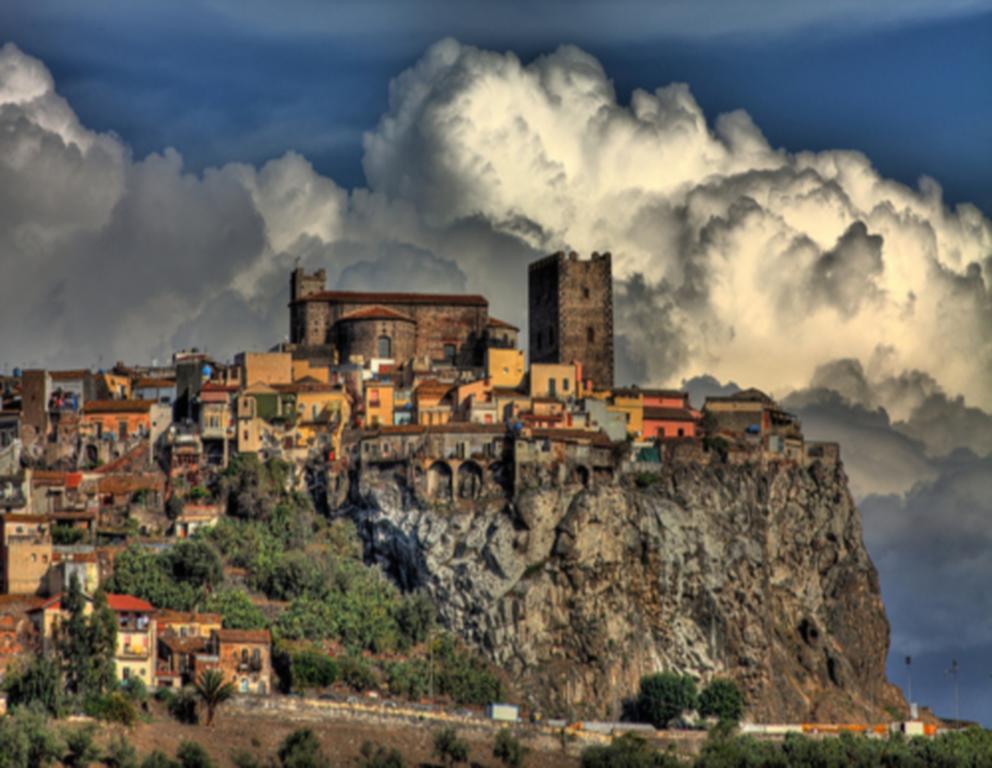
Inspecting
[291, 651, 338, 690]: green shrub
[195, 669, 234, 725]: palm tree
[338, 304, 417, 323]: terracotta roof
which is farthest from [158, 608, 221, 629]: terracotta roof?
[338, 304, 417, 323]: terracotta roof

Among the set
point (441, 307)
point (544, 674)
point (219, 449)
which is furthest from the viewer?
point (441, 307)

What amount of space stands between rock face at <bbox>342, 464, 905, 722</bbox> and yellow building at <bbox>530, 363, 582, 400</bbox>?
30.5 feet

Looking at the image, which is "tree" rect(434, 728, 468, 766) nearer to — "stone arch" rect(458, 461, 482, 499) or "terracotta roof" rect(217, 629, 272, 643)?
"terracotta roof" rect(217, 629, 272, 643)

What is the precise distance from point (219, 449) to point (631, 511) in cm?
1973

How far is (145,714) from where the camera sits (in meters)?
104

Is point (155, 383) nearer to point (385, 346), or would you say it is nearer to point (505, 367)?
point (385, 346)

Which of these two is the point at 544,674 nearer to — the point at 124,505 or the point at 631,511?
the point at 631,511

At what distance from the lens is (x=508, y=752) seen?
109 metres

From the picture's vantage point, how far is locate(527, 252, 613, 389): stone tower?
5448 inches

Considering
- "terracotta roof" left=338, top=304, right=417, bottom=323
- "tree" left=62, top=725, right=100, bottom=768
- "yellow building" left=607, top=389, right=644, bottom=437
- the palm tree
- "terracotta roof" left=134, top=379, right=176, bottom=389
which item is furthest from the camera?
"terracotta roof" left=338, top=304, right=417, bottom=323

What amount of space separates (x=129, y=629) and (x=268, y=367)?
1076 inches

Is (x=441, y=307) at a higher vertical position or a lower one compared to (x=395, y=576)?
higher

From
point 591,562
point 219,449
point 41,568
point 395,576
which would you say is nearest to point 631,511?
point 591,562

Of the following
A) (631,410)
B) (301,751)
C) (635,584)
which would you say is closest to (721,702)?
(635,584)
